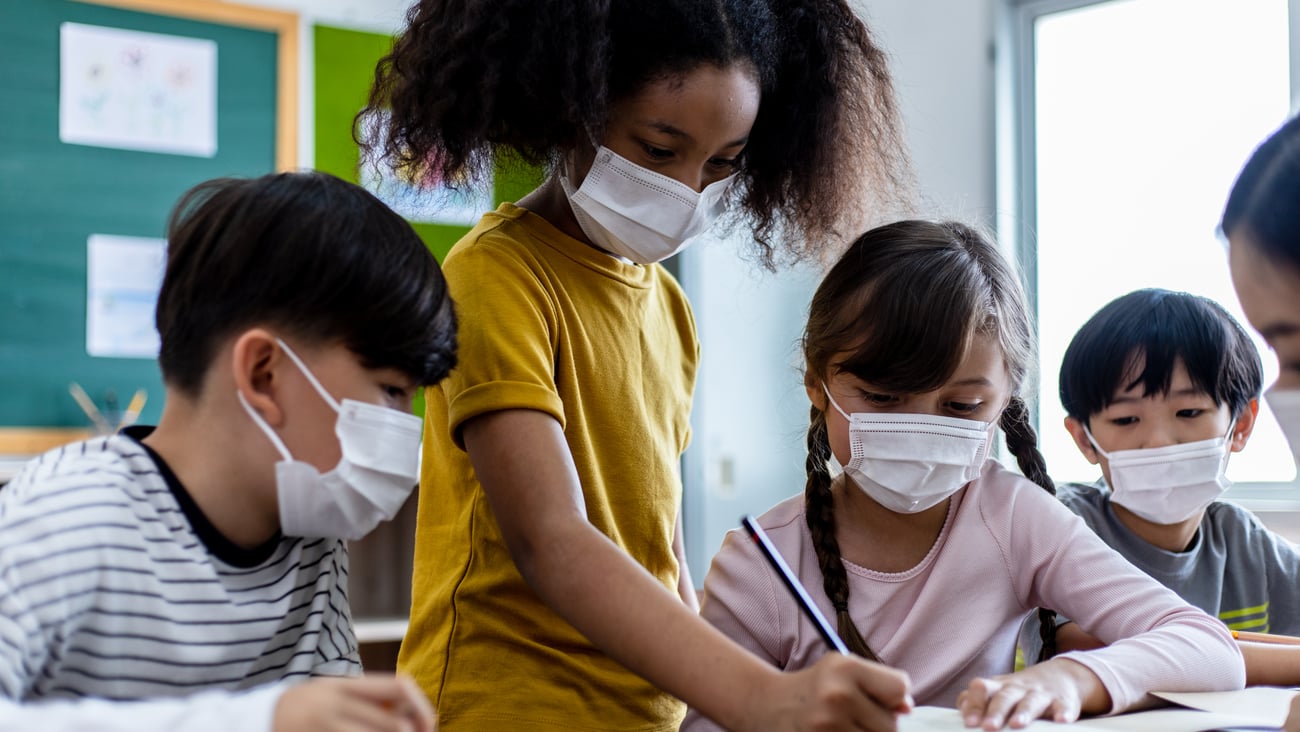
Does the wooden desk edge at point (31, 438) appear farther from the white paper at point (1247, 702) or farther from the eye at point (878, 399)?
the white paper at point (1247, 702)

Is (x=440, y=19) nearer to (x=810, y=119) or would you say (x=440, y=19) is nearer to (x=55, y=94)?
(x=810, y=119)

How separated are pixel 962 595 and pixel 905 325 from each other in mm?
251

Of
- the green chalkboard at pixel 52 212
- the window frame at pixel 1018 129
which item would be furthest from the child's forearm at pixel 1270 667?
the green chalkboard at pixel 52 212

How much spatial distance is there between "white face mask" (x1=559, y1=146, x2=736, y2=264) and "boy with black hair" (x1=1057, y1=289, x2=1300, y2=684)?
1.88 ft

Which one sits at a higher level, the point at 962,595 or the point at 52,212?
the point at 52,212

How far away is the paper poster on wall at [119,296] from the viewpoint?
276cm

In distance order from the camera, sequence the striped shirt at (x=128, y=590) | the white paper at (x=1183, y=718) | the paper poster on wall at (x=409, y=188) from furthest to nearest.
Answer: the paper poster on wall at (x=409, y=188)
the white paper at (x=1183, y=718)
the striped shirt at (x=128, y=590)

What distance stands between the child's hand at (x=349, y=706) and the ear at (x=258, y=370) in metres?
0.26

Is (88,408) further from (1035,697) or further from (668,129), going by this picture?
(1035,697)

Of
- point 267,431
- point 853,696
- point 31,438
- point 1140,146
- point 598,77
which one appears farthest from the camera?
point 31,438

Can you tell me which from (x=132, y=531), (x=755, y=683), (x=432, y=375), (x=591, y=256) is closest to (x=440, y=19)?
(x=591, y=256)

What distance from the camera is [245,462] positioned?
80 centimetres

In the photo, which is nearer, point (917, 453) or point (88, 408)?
point (917, 453)

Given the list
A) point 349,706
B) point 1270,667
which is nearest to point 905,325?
point 1270,667
